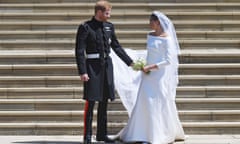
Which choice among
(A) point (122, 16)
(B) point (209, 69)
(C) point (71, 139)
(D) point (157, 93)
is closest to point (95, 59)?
(D) point (157, 93)

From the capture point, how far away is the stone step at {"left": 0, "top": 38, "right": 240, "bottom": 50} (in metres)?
10.1

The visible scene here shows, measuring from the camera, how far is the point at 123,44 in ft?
32.9

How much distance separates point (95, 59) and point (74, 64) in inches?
76.6

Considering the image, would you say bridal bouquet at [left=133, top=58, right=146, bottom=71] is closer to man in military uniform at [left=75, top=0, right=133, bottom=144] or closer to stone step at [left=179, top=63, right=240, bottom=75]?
man in military uniform at [left=75, top=0, right=133, bottom=144]

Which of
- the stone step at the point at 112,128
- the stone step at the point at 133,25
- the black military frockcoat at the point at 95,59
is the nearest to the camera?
the black military frockcoat at the point at 95,59

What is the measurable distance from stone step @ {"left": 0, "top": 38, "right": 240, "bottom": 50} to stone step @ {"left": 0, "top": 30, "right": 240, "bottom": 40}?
166 mm

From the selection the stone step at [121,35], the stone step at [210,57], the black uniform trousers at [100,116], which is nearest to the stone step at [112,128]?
the black uniform trousers at [100,116]

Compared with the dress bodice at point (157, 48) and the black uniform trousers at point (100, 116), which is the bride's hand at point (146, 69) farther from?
the black uniform trousers at point (100, 116)

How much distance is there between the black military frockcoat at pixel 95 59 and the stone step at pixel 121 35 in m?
2.81

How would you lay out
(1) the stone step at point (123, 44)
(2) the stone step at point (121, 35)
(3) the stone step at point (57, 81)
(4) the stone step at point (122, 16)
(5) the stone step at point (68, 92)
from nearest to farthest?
1. (5) the stone step at point (68, 92)
2. (3) the stone step at point (57, 81)
3. (1) the stone step at point (123, 44)
4. (2) the stone step at point (121, 35)
5. (4) the stone step at point (122, 16)

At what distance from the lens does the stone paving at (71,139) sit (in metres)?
7.70

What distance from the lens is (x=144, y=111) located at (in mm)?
7496

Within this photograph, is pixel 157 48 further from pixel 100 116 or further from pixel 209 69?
pixel 209 69

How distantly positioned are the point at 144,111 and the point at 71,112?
1367mm
